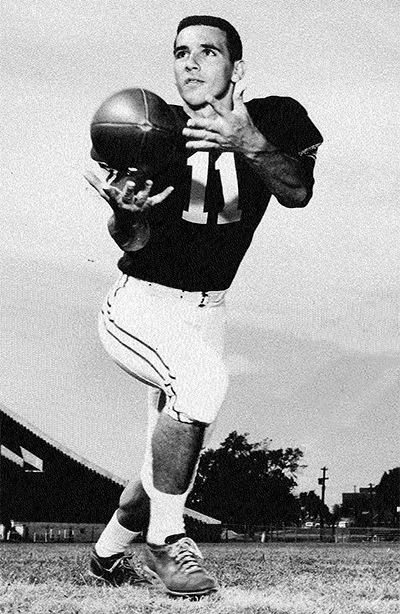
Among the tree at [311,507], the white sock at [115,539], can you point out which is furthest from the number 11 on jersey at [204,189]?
the tree at [311,507]

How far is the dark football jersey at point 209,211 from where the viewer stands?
511cm

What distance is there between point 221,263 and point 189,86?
3.04 feet

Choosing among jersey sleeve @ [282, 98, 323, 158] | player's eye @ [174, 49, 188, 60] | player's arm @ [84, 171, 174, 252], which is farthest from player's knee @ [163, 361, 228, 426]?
player's eye @ [174, 49, 188, 60]

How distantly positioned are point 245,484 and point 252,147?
776 inches

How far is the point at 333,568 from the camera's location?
22.2 feet

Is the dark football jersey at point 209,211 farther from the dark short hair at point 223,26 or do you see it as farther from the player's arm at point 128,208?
the dark short hair at point 223,26

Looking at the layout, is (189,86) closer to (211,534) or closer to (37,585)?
(37,585)

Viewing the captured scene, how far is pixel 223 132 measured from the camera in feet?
14.7

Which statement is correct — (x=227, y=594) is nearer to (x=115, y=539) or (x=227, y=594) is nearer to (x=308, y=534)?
(x=115, y=539)

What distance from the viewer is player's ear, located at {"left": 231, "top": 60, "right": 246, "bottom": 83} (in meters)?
5.43

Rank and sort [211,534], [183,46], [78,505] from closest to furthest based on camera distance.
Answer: [183,46]
[78,505]
[211,534]

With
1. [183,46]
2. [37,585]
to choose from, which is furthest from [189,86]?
[37,585]

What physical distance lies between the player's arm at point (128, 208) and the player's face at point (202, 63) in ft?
2.53

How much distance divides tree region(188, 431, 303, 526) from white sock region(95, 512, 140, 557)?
5942 millimetres
